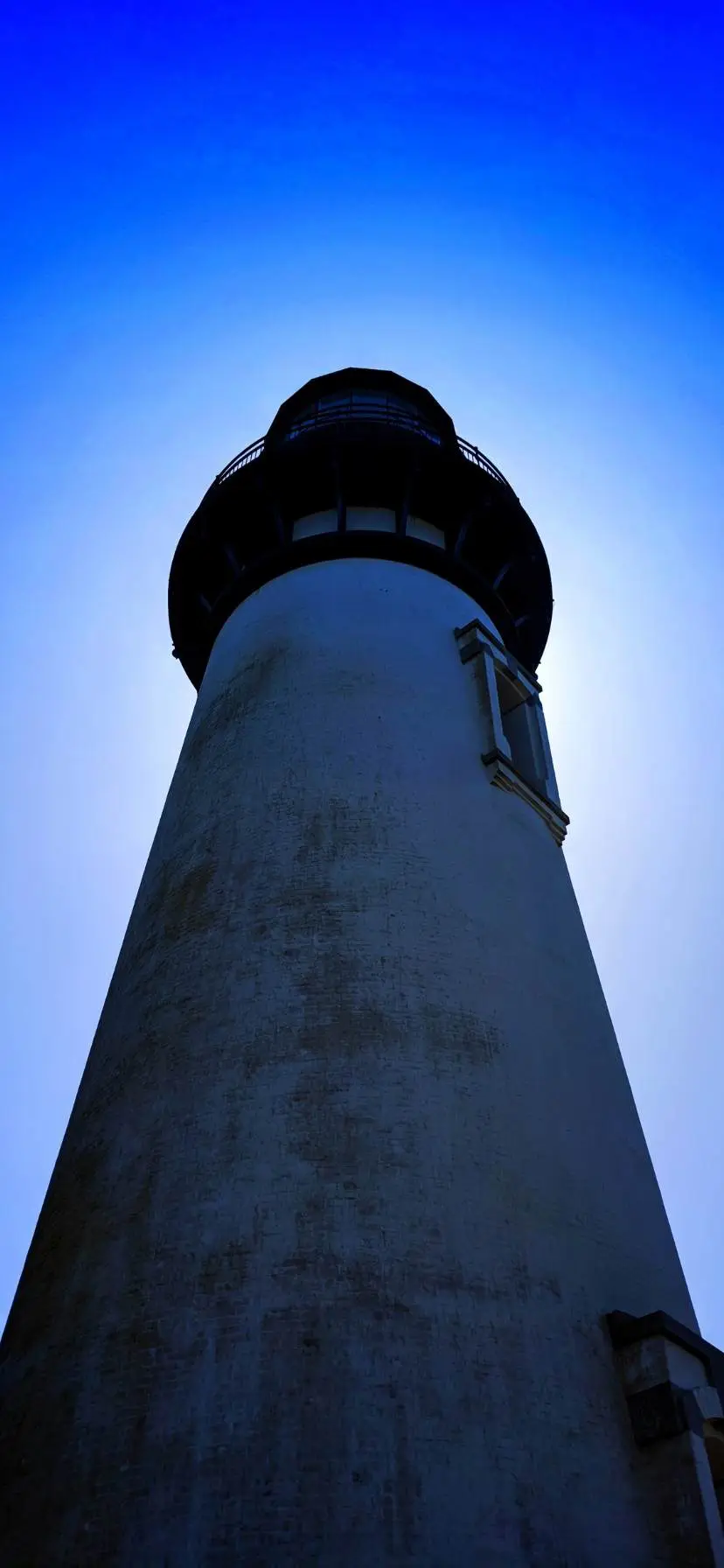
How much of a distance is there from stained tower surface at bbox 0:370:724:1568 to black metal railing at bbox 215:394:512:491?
5894 millimetres

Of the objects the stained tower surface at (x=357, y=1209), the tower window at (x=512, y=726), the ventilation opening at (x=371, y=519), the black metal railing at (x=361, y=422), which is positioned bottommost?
the stained tower surface at (x=357, y=1209)

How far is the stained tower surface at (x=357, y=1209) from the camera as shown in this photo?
8.23 metres

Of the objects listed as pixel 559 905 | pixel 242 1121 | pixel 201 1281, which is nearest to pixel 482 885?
pixel 559 905

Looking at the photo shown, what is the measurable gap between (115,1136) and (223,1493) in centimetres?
372

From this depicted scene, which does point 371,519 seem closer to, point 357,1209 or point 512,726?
point 512,726

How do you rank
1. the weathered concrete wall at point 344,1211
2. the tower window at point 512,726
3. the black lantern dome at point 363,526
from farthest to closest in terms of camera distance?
the black lantern dome at point 363,526, the tower window at point 512,726, the weathered concrete wall at point 344,1211

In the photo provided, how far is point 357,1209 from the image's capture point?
370 inches

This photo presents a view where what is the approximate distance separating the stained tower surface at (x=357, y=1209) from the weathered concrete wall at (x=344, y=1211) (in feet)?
0.10

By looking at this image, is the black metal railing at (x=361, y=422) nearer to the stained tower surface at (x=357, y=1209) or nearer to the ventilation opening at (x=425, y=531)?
the ventilation opening at (x=425, y=531)

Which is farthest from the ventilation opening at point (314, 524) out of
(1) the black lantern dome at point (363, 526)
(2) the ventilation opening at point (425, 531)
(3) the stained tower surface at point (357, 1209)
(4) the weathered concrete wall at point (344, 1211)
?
(4) the weathered concrete wall at point (344, 1211)

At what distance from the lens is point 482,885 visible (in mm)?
13086

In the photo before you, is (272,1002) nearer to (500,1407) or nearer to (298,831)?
(298,831)

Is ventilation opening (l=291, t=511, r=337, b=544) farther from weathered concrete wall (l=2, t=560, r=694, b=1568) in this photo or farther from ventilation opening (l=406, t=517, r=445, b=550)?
weathered concrete wall (l=2, t=560, r=694, b=1568)

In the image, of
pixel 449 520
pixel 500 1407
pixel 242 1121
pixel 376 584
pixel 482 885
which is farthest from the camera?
pixel 449 520
